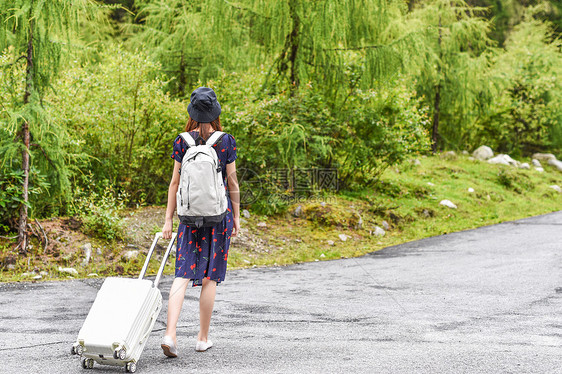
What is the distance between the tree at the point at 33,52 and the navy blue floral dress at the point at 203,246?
12.5ft

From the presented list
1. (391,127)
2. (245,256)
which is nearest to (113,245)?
(245,256)

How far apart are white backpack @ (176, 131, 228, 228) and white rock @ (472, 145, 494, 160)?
62.0ft

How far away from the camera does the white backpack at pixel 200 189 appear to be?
11.0 feet

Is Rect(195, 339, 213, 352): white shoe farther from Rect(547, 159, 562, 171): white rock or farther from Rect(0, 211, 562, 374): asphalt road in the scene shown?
Rect(547, 159, 562, 171): white rock

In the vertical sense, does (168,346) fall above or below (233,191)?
below

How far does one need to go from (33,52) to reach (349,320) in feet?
16.3

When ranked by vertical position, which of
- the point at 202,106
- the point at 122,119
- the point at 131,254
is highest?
the point at 202,106

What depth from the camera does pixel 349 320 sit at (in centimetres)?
477

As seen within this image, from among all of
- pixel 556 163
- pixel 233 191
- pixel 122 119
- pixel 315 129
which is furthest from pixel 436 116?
pixel 233 191

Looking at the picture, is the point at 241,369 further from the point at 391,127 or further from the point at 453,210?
the point at 453,210

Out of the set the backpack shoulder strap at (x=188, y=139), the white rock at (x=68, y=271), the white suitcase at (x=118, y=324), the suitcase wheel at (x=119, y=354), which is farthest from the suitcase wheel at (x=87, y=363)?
the white rock at (x=68, y=271)

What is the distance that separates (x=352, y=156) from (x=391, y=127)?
1066 mm

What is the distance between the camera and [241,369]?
3.40 metres

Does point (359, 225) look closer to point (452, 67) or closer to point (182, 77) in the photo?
point (182, 77)
